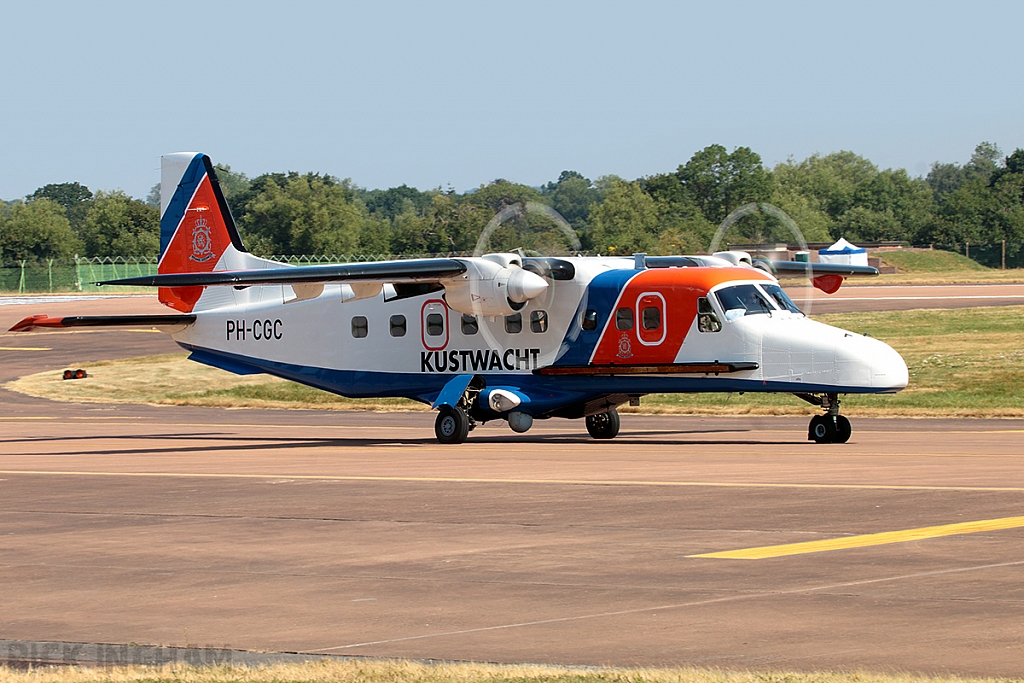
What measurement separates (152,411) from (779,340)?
20454 mm

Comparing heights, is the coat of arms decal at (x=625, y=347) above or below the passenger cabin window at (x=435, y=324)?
below

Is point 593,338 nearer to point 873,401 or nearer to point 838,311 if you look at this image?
point 873,401

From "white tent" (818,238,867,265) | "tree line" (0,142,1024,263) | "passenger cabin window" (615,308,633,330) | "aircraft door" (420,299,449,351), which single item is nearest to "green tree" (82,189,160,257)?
"tree line" (0,142,1024,263)

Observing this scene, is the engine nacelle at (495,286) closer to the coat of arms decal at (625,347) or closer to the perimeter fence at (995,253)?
the coat of arms decal at (625,347)

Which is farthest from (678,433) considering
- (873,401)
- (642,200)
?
(642,200)

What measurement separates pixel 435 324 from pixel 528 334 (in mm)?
2186

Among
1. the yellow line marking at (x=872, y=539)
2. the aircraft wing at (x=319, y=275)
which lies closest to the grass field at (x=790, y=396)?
the aircraft wing at (x=319, y=275)

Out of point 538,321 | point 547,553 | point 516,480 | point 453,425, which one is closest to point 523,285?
point 538,321

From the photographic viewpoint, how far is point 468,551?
12.2 metres

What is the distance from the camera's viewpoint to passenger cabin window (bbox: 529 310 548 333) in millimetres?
25125

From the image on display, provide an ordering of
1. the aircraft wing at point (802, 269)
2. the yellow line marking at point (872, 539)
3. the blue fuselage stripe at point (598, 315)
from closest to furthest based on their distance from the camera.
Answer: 1. the yellow line marking at point (872, 539)
2. the blue fuselage stripe at point (598, 315)
3. the aircraft wing at point (802, 269)

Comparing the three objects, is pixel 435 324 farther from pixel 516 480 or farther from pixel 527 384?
pixel 516 480

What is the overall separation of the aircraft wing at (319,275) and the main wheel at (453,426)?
8.86 ft

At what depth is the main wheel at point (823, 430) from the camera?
22984 millimetres
